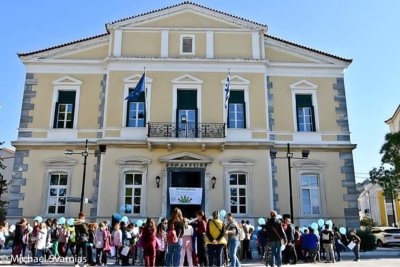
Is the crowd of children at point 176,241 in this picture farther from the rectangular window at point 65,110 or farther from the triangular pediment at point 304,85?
the triangular pediment at point 304,85

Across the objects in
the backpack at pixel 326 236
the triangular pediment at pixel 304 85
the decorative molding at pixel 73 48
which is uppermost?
the decorative molding at pixel 73 48

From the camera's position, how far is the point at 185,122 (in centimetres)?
1888

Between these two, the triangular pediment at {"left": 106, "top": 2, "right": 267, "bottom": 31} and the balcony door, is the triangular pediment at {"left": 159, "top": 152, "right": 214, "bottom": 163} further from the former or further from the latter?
the triangular pediment at {"left": 106, "top": 2, "right": 267, "bottom": 31}

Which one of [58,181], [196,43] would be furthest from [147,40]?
[58,181]

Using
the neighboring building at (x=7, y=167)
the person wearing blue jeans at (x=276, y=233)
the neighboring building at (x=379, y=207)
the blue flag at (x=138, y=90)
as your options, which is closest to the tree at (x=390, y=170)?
the person wearing blue jeans at (x=276, y=233)

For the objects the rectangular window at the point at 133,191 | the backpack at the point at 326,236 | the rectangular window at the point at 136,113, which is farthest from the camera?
the rectangular window at the point at 136,113

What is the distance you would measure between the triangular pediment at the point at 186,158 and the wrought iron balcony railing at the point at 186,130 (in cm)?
93

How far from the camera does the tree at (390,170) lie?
1845cm

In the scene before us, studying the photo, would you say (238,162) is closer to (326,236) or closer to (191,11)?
(326,236)

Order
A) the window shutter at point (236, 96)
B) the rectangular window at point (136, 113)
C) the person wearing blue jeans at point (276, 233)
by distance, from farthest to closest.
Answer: the window shutter at point (236, 96) → the rectangular window at point (136, 113) → the person wearing blue jeans at point (276, 233)

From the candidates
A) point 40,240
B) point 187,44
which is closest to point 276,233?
point 40,240

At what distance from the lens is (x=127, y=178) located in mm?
18219

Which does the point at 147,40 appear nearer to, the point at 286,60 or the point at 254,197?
the point at 286,60

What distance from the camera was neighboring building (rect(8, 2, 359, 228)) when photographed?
59.3 ft
